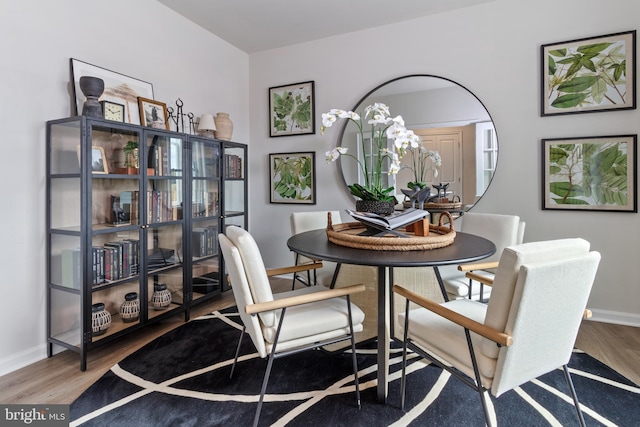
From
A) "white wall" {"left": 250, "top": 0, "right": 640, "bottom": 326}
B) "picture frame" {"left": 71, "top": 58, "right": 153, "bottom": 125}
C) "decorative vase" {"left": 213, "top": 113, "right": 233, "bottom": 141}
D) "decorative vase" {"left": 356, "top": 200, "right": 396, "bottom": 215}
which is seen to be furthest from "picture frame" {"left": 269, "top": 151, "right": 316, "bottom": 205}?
"decorative vase" {"left": 356, "top": 200, "right": 396, "bottom": 215}

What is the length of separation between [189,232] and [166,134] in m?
0.81

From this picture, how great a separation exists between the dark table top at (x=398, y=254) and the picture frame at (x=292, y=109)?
88.6 inches

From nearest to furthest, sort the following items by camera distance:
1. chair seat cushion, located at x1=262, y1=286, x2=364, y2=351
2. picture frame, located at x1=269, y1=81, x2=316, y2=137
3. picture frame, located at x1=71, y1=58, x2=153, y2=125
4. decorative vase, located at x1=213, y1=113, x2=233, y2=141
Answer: chair seat cushion, located at x1=262, y1=286, x2=364, y2=351 < picture frame, located at x1=71, y1=58, x2=153, y2=125 < decorative vase, located at x1=213, y1=113, x2=233, y2=141 < picture frame, located at x1=269, y1=81, x2=316, y2=137

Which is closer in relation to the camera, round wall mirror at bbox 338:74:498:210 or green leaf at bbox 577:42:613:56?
green leaf at bbox 577:42:613:56

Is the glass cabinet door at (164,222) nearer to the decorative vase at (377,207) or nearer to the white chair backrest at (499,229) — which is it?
the decorative vase at (377,207)

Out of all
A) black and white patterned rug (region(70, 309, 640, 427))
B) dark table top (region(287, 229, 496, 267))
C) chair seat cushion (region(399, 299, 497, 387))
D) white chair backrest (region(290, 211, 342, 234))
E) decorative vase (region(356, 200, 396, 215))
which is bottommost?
black and white patterned rug (region(70, 309, 640, 427))

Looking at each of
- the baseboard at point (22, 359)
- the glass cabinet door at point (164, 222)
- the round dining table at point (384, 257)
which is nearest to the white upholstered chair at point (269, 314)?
the round dining table at point (384, 257)

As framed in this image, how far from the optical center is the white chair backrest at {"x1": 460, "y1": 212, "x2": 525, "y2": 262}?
8.25ft

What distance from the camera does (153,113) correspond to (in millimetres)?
2926

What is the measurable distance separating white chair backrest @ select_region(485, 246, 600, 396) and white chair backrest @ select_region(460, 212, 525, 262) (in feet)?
3.94

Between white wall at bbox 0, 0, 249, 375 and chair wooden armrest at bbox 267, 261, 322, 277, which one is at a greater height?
white wall at bbox 0, 0, 249, 375

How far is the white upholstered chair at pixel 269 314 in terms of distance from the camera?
4.99 ft

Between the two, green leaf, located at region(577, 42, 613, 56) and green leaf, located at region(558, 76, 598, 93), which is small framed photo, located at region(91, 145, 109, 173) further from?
green leaf, located at region(577, 42, 613, 56)

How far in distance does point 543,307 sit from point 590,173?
2.24 meters
